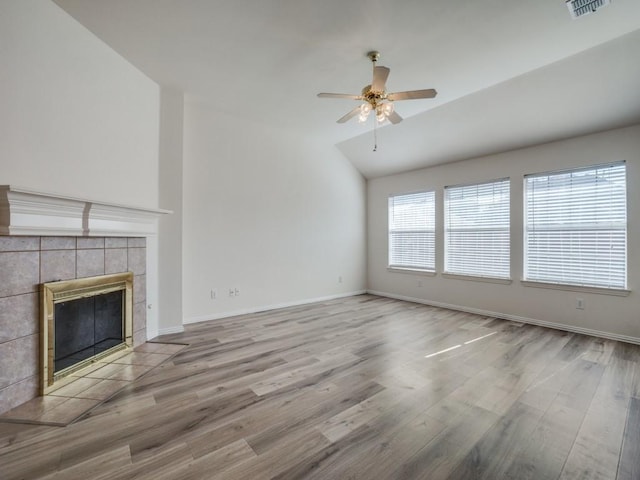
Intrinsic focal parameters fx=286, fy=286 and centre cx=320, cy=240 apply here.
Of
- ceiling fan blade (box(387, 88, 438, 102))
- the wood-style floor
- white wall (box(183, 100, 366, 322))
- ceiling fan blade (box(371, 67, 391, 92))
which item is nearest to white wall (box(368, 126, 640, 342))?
the wood-style floor

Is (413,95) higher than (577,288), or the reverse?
(413,95)

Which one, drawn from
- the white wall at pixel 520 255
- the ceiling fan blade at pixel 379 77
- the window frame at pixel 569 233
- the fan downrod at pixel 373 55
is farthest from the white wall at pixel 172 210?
the window frame at pixel 569 233

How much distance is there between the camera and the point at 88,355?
256cm

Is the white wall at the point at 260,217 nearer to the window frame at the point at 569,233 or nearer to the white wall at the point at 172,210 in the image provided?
the white wall at the point at 172,210

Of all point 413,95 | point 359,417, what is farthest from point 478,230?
A: point 359,417

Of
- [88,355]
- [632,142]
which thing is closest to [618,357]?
[632,142]

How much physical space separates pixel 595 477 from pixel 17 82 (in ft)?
13.9

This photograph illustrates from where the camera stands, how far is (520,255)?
13.8 ft

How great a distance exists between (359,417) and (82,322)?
2.52 metres

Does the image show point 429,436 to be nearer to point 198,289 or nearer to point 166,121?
point 198,289

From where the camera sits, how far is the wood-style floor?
1.50 m

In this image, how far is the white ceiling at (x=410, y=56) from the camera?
2260 millimetres

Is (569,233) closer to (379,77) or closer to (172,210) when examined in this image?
(379,77)

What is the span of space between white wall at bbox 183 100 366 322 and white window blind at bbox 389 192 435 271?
837 millimetres
